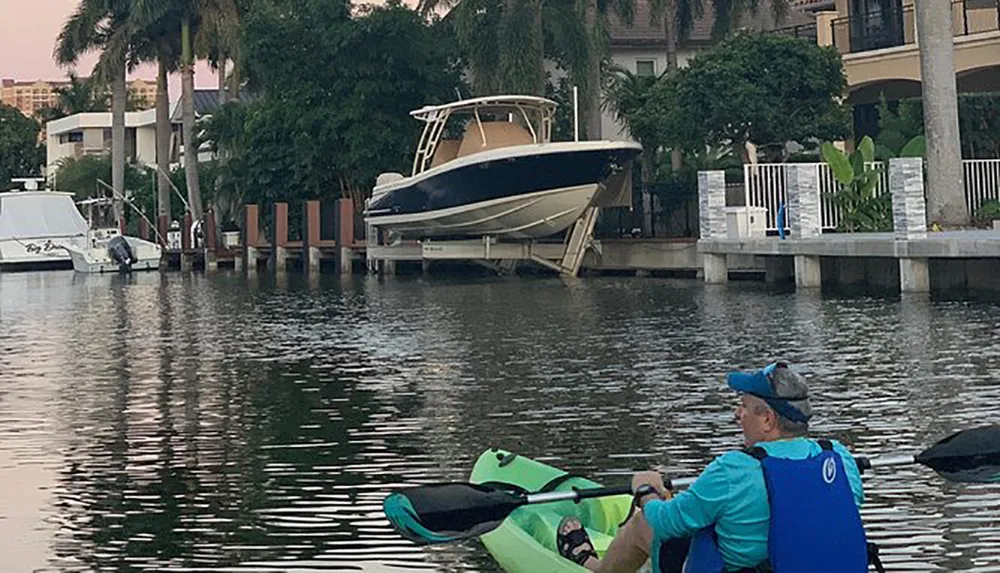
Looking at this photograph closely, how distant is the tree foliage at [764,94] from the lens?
140 feet

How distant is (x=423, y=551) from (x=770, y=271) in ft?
87.9

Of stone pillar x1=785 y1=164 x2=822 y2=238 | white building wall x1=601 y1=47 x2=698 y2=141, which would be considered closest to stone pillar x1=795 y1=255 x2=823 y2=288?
stone pillar x1=785 y1=164 x2=822 y2=238

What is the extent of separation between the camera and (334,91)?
58.4m

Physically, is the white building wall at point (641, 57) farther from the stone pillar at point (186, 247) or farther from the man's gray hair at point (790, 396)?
the man's gray hair at point (790, 396)

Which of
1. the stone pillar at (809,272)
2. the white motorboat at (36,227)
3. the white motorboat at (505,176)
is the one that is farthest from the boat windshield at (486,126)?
the white motorboat at (36,227)

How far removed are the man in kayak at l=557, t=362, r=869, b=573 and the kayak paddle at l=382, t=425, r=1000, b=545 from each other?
0.70 m

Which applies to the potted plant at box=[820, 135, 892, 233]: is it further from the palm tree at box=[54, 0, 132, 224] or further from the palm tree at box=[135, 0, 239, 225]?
the palm tree at box=[54, 0, 132, 224]

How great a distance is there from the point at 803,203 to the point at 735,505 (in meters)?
27.8

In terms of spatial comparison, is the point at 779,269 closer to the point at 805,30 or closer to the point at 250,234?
the point at 805,30

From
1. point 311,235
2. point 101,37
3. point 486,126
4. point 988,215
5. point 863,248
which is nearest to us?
point 863,248

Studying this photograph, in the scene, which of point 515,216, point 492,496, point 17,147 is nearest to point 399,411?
point 492,496

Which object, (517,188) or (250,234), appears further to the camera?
(250,234)

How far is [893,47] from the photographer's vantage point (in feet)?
150

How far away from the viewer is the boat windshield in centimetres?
4384
